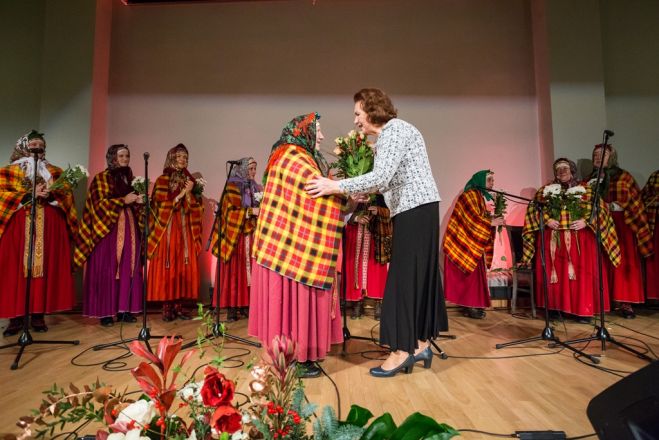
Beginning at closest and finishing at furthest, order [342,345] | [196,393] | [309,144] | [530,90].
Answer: [196,393], [309,144], [342,345], [530,90]

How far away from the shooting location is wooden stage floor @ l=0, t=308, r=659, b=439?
1734 millimetres

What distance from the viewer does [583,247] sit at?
13.1 ft

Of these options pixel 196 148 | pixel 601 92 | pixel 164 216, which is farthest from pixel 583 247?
pixel 196 148

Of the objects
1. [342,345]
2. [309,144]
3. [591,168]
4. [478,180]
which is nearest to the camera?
[309,144]

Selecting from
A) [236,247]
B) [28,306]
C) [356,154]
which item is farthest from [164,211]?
[356,154]

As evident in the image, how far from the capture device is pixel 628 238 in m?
4.39

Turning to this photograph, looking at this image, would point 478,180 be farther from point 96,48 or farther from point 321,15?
point 96,48

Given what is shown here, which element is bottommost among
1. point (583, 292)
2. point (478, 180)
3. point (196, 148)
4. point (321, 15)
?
point (583, 292)

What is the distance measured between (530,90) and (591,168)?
1310 millimetres

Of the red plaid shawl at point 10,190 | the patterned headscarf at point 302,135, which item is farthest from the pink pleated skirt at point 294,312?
the red plaid shawl at point 10,190

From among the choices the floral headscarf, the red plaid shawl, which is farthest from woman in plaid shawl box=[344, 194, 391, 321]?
the red plaid shawl

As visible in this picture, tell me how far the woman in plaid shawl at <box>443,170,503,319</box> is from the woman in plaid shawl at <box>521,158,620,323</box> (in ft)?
1.53

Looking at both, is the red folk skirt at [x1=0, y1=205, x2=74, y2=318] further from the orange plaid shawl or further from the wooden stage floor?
the wooden stage floor

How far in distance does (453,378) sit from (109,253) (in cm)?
342
